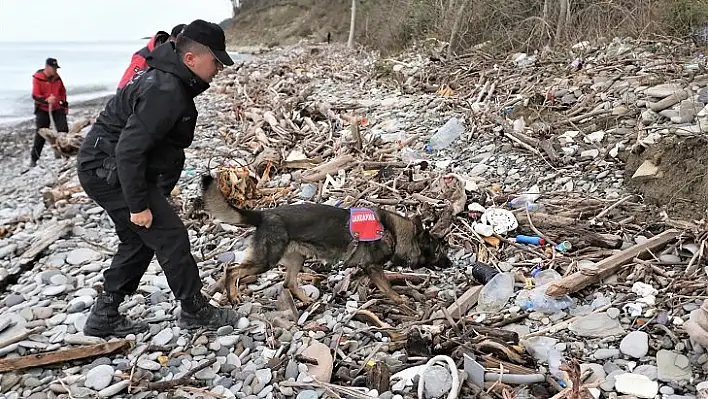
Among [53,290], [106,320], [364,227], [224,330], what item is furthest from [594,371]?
[53,290]

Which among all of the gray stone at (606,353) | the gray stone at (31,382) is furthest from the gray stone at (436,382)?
the gray stone at (31,382)

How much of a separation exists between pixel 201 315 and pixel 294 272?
104 cm

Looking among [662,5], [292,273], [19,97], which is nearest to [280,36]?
[19,97]

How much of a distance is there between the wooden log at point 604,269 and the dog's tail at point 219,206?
262 cm

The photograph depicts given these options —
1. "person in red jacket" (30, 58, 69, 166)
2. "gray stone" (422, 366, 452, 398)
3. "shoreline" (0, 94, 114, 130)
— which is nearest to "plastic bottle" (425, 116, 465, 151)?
"gray stone" (422, 366, 452, 398)

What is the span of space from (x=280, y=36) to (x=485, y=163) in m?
57.1

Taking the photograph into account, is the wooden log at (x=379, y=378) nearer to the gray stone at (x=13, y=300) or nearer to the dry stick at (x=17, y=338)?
the dry stick at (x=17, y=338)

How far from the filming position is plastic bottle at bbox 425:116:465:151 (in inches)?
353

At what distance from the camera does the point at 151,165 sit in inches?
158

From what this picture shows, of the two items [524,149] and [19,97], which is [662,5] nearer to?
[524,149]

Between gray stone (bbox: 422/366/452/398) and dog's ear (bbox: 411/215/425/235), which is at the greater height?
dog's ear (bbox: 411/215/425/235)

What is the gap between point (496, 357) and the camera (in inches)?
155

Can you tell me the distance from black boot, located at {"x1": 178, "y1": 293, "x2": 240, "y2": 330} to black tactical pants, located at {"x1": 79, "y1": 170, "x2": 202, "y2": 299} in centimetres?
11

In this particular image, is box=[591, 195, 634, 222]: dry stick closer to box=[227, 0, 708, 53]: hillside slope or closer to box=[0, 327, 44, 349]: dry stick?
box=[0, 327, 44, 349]: dry stick
